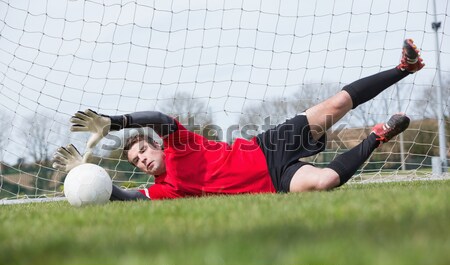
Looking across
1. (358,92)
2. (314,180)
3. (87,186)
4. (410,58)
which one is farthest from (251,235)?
(410,58)

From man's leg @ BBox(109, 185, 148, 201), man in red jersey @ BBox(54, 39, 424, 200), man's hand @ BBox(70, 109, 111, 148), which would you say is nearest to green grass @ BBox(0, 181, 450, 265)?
man's hand @ BBox(70, 109, 111, 148)

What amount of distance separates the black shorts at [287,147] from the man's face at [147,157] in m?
0.88

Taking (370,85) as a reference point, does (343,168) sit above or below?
below

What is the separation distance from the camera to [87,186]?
362 centimetres

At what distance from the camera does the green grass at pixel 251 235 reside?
125cm

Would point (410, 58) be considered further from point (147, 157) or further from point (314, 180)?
point (147, 157)

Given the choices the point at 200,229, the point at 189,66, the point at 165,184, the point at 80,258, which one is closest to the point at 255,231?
the point at 200,229

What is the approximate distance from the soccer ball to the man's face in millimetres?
379

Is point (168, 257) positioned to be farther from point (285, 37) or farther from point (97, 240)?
point (285, 37)

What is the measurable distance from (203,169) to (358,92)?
57.3 inches

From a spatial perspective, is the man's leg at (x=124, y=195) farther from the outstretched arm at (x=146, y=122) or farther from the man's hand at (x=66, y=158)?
the outstretched arm at (x=146, y=122)

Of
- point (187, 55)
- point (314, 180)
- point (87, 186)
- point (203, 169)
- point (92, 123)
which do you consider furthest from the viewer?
point (187, 55)

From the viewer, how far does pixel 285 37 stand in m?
7.02

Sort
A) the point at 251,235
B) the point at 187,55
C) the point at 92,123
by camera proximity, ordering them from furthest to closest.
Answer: the point at 187,55, the point at 92,123, the point at 251,235
